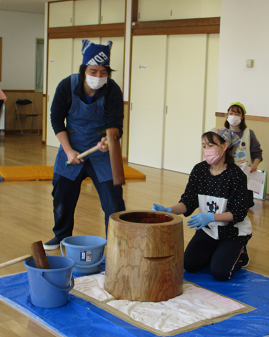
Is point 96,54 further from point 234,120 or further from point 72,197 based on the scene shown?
point 234,120

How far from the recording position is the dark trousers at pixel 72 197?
9.58ft

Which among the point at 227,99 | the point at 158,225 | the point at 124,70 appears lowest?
the point at 158,225

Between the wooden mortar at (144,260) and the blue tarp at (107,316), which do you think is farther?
the wooden mortar at (144,260)

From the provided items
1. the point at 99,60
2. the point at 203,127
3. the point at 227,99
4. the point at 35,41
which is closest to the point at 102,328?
the point at 99,60

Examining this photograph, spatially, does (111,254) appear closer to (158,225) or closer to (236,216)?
(158,225)

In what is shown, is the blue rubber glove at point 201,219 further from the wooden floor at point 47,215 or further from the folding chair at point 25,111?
the folding chair at point 25,111

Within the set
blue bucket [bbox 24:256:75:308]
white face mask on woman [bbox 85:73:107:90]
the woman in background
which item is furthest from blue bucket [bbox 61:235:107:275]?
the woman in background

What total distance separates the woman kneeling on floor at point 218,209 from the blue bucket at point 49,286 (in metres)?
0.74

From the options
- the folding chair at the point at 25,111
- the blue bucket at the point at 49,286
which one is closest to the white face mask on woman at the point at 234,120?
the blue bucket at the point at 49,286

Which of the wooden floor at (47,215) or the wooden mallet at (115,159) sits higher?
the wooden mallet at (115,159)

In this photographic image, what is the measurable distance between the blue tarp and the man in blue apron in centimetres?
68

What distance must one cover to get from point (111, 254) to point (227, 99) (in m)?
3.61

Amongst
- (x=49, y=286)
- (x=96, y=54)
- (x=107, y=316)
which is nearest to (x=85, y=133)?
(x=96, y=54)

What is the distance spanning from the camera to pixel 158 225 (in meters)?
2.30
